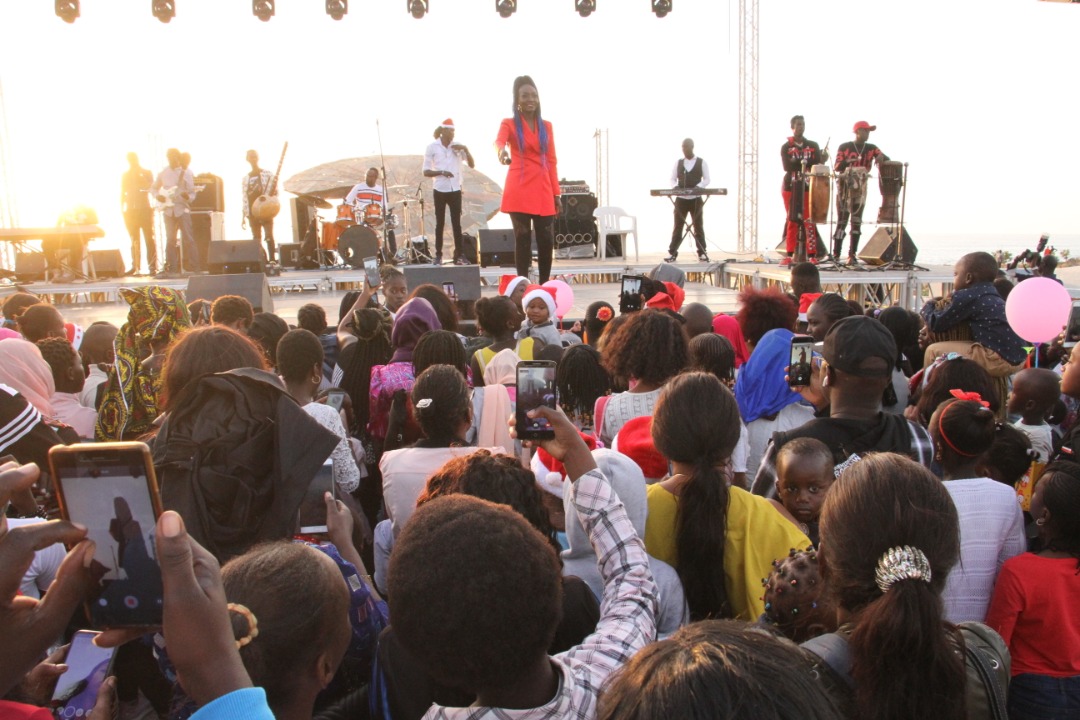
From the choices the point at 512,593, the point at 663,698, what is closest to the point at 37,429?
the point at 512,593

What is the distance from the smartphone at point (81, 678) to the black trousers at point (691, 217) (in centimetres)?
1236

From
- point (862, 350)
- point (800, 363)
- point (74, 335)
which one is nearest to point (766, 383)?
point (800, 363)

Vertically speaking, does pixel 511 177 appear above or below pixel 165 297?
above

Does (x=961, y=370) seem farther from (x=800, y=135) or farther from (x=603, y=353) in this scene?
(x=800, y=135)

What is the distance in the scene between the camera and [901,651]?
145 centimetres

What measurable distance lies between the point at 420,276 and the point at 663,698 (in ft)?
24.8

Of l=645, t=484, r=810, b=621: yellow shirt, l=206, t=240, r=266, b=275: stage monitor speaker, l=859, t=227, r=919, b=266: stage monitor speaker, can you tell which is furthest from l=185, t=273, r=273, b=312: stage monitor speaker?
l=859, t=227, r=919, b=266: stage monitor speaker

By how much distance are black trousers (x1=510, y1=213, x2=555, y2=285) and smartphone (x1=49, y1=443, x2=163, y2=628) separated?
24.4ft

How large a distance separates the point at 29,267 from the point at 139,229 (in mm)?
1735

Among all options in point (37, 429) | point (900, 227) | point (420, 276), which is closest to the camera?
point (37, 429)

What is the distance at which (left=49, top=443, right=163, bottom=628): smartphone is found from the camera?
129cm

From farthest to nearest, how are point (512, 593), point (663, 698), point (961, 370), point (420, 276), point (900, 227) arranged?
point (900, 227)
point (420, 276)
point (961, 370)
point (512, 593)
point (663, 698)

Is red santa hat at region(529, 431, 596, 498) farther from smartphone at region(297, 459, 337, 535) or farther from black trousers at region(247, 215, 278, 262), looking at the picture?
black trousers at region(247, 215, 278, 262)

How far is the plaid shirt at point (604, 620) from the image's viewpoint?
141cm
